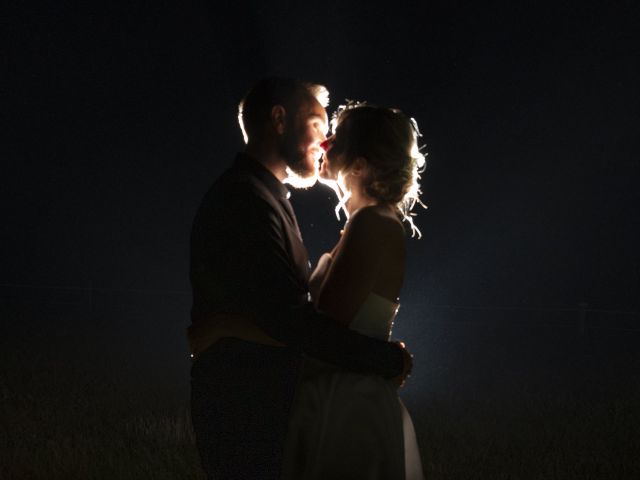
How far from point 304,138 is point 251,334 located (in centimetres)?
90

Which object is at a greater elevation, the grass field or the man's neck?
the man's neck

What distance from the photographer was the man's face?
9.53 ft

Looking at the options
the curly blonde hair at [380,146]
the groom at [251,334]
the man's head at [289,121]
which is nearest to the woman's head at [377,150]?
the curly blonde hair at [380,146]

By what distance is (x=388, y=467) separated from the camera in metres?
2.80

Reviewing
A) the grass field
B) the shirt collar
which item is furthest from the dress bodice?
the grass field

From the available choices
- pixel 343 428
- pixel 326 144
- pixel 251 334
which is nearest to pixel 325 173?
pixel 326 144

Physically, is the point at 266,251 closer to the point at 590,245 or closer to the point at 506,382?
the point at 506,382

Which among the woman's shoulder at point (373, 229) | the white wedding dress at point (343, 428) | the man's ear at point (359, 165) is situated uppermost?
the man's ear at point (359, 165)

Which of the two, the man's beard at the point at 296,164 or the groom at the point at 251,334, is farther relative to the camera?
the man's beard at the point at 296,164

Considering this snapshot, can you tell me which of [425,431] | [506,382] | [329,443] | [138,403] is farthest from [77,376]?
[329,443]

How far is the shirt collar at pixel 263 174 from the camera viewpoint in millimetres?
2809

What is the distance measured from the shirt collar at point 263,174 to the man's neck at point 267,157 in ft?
0.08

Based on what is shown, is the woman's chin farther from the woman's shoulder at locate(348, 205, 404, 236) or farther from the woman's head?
the woman's shoulder at locate(348, 205, 404, 236)

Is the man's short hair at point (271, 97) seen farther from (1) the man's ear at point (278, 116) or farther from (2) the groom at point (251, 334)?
(2) the groom at point (251, 334)
